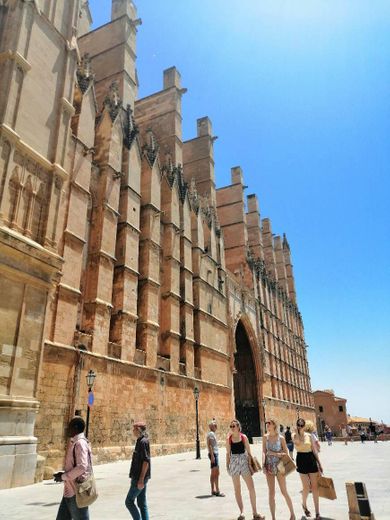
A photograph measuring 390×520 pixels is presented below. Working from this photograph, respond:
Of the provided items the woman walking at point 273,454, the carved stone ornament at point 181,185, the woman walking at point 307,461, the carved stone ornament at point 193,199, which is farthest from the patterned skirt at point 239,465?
the carved stone ornament at point 193,199

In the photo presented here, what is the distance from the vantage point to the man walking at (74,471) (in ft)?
11.5

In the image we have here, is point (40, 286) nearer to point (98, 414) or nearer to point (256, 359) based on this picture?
point (98, 414)

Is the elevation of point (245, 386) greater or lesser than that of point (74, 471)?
greater

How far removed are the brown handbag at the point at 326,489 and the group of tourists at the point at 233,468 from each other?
0.08 meters

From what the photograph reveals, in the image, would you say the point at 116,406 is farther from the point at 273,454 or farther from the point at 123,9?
the point at 123,9

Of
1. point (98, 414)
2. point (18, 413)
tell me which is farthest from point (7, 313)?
point (98, 414)

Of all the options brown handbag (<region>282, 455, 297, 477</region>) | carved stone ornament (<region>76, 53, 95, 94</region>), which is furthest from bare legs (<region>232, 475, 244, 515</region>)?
carved stone ornament (<region>76, 53, 95, 94</region>)

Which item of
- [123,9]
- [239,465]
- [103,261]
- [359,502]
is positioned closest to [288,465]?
[239,465]

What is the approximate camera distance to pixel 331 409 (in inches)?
2653

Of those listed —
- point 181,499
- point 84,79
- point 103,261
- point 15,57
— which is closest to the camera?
point 181,499

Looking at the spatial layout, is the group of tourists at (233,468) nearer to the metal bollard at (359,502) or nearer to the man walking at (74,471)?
the man walking at (74,471)

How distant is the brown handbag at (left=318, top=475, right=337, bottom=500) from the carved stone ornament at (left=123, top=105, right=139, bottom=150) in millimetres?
16613

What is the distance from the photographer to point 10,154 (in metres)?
9.55

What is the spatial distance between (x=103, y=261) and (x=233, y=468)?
1117cm
